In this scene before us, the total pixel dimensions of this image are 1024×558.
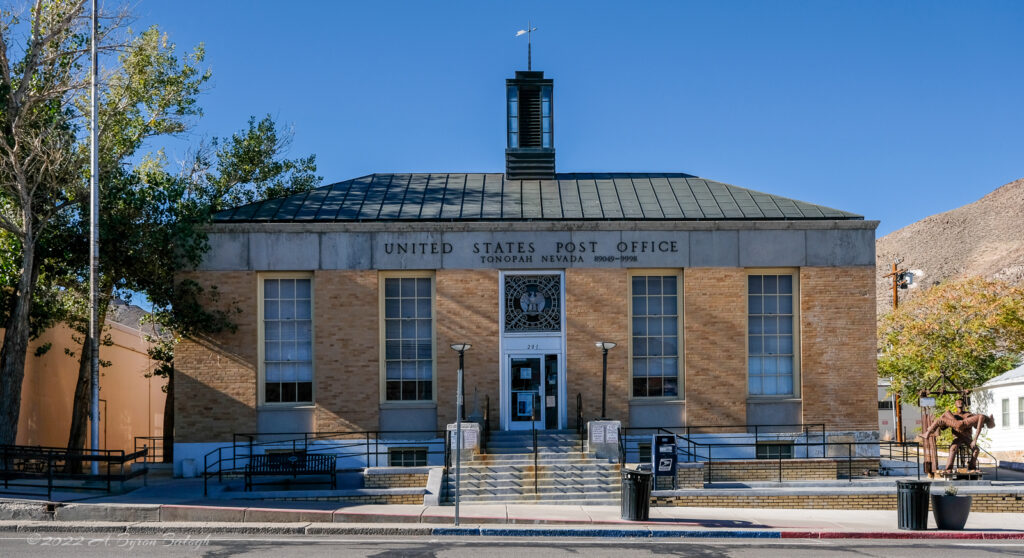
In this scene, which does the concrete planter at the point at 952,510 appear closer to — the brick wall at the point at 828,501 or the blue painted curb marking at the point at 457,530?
the brick wall at the point at 828,501

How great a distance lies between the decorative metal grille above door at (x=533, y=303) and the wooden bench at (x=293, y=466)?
6.19 metres

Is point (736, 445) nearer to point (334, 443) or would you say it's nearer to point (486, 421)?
point (486, 421)

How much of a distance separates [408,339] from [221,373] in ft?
16.4

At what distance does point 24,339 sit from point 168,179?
5429 mm

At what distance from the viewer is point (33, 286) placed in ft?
85.6

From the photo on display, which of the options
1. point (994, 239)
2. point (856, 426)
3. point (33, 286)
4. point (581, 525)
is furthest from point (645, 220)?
point (994, 239)

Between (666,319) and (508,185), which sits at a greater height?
(508,185)

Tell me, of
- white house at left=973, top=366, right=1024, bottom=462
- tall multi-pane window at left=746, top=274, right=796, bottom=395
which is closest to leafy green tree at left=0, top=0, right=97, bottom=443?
tall multi-pane window at left=746, top=274, right=796, bottom=395

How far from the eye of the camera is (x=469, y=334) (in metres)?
27.5

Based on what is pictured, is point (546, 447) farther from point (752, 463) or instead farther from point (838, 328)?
point (838, 328)

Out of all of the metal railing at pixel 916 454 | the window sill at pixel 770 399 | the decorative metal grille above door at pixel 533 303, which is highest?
the decorative metal grille above door at pixel 533 303

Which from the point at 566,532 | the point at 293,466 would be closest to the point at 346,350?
the point at 293,466

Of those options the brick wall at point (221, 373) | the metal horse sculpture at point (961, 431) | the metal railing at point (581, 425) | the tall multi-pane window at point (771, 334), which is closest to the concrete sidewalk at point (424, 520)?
the metal horse sculpture at point (961, 431)

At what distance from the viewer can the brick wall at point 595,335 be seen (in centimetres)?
2741
